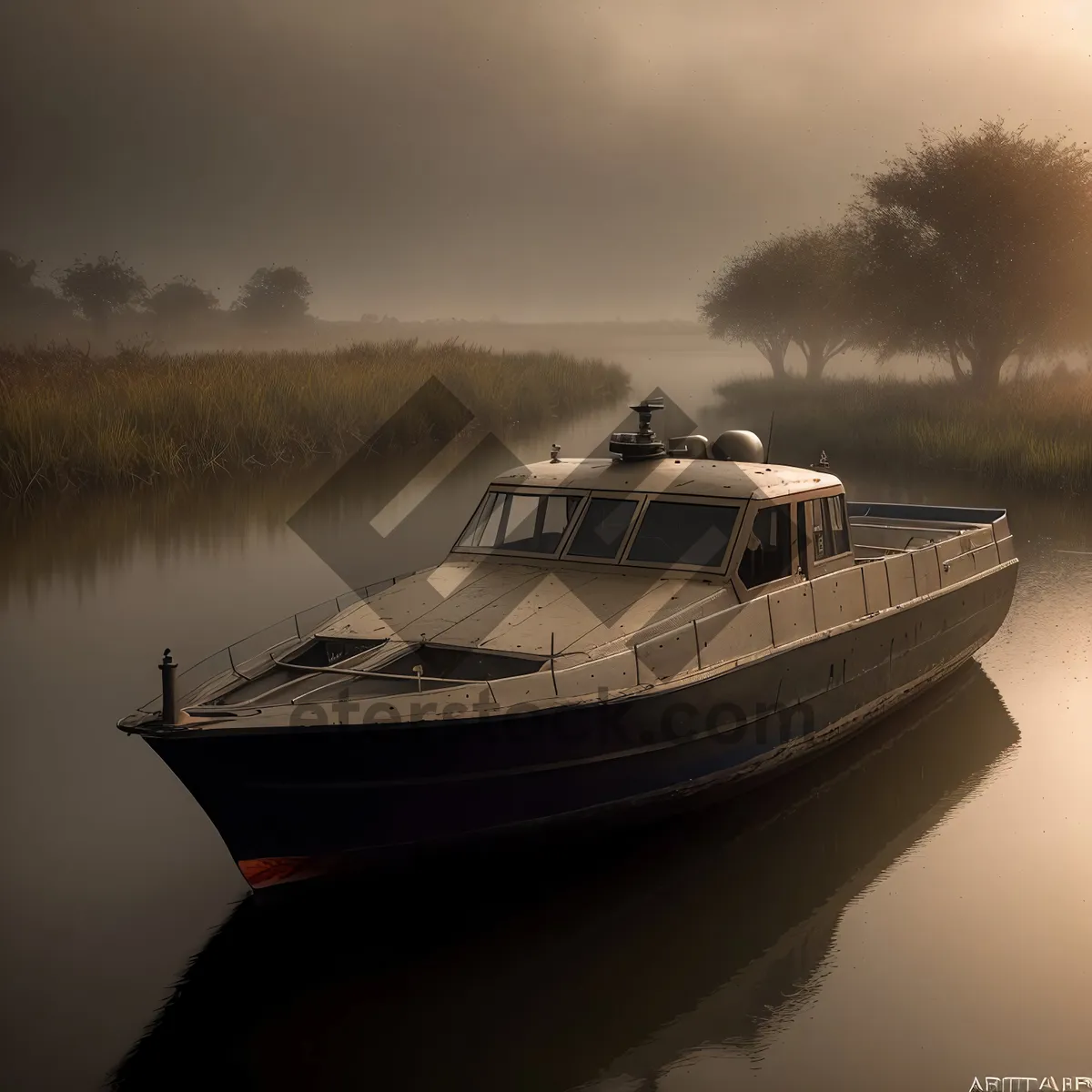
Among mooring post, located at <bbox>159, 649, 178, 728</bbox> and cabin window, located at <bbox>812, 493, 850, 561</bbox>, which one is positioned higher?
cabin window, located at <bbox>812, 493, 850, 561</bbox>

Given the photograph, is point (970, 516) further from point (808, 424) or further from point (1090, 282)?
point (1090, 282)

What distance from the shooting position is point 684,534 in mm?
9680

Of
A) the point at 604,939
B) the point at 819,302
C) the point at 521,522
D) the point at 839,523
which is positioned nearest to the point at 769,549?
the point at 839,523

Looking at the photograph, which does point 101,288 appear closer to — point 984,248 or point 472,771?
point 984,248

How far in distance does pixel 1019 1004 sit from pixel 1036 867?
1.83 m

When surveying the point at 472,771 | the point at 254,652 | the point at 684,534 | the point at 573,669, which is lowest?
the point at 472,771

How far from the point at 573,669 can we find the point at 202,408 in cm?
1857

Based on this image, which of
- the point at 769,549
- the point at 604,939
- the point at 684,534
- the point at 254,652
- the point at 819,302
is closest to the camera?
the point at 604,939

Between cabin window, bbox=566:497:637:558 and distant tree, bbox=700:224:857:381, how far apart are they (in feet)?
154

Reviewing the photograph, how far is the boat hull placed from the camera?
271 inches

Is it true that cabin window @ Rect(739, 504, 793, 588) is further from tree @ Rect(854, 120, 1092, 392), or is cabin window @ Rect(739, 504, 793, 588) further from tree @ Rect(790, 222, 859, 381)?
tree @ Rect(790, 222, 859, 381)

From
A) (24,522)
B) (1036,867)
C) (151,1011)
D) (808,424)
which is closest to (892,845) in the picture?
(1036,867)

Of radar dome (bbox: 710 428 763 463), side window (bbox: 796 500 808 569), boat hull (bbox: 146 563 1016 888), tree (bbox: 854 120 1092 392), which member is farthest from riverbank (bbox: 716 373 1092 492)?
boat hull (bbox: 146 563 1016 888)

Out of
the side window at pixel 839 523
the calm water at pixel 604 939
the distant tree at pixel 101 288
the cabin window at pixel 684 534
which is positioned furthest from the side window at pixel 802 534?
the distant tree at pixel 101 288
